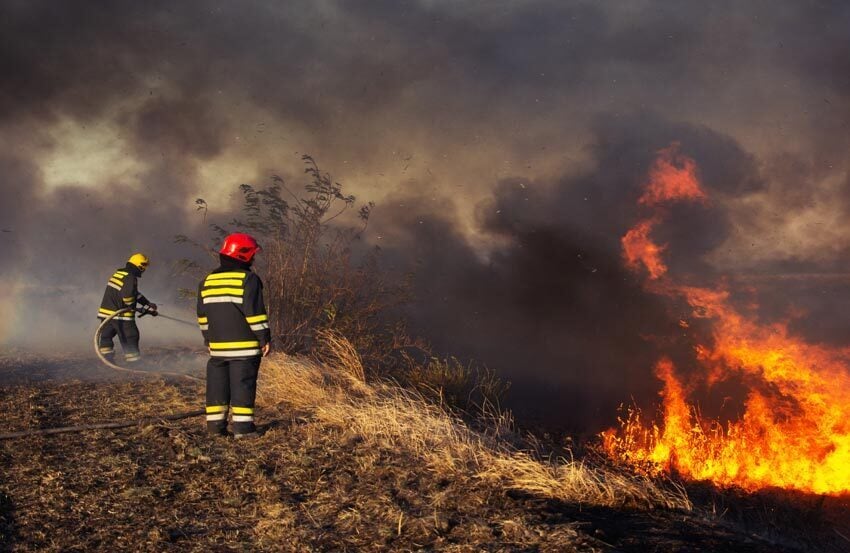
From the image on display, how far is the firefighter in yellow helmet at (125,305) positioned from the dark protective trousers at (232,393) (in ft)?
18.2

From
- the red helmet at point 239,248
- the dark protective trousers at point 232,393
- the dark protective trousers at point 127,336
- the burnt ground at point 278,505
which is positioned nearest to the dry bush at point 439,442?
the burnt ground at point 278,505

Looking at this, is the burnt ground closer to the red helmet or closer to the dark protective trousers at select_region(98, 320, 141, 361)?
the red helmet

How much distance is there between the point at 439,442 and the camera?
5.09 meters

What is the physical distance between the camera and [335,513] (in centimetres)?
361

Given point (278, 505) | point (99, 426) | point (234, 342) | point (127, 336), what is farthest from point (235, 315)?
point (127, 336)

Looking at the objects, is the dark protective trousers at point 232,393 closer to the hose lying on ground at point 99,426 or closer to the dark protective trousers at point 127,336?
the hose lying on ground at point 99,426

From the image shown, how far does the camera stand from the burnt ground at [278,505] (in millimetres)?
3213

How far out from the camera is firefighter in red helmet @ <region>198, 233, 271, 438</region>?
5.42 meters

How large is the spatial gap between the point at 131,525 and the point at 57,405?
4146mm

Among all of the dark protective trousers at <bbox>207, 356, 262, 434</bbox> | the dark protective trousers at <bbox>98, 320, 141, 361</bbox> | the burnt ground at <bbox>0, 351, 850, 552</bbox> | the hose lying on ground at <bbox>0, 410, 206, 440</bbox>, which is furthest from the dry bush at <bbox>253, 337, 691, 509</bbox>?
the dark protective trousers at <bbox>98, 320, 141, 361</bbox>

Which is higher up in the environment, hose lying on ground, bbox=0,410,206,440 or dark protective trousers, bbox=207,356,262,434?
dark protective trousers, bbox=207,356,262,434

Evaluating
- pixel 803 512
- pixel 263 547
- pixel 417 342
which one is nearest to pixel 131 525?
pixel 263 547

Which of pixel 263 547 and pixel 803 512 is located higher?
pixel 263 547

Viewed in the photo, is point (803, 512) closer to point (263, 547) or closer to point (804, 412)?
point (804, 412)
